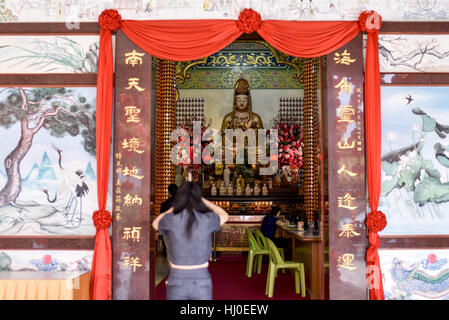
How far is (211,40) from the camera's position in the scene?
3939 millimetres

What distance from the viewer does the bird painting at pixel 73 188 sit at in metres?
3.97

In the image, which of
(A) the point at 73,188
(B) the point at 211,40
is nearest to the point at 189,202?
(A) the point at 73,188

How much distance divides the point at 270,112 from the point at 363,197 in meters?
5.78

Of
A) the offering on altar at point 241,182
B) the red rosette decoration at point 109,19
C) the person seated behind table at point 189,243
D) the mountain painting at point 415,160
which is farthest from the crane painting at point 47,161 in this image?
the offering on altar at point 241,182

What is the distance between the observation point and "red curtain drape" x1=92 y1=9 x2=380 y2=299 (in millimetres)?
3898

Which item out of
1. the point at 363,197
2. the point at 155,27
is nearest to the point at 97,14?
the point at 155,27

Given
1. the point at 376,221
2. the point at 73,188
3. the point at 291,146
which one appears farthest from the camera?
the point at 291,146

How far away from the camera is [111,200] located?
155 inches

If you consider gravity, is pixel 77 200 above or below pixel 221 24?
below

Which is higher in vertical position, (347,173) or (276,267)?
(347,173)

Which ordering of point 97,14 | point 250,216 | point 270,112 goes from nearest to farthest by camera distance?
point 97,14, point 250,216, point 270,112

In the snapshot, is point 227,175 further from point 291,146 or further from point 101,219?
point 101,219

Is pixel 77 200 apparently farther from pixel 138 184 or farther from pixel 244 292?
pixel 244 292

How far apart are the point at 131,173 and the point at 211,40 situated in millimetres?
1519
